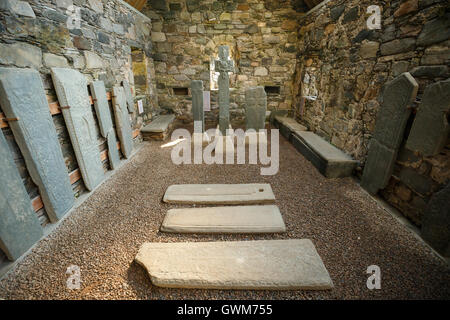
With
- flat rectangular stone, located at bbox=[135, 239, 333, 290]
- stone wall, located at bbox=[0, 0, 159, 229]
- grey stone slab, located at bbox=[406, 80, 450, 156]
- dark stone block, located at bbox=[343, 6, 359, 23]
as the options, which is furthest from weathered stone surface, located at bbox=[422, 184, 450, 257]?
stone wall, located at bbox=[0, 0, 159, 229]

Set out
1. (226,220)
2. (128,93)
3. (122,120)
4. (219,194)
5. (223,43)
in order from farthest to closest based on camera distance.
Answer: (223,43) → (128,93) → (122,120) → (219,194) → (226,220)

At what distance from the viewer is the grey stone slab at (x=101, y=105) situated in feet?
9.03

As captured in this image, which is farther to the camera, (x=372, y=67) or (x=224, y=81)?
(x=224, y=81)

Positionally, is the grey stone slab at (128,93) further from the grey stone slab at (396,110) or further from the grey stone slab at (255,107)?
the grey stone slab at (396,110)

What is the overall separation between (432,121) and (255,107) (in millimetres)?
3412

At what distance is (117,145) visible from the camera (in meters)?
3.50

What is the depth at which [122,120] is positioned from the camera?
3.46m

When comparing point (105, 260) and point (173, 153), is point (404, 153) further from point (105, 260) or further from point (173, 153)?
point (173, 153)

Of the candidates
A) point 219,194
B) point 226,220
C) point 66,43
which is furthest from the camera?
point 219,194

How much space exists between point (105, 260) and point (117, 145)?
7.41ft

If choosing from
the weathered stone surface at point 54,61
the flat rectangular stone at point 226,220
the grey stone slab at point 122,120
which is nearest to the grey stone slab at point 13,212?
the weathered stone surface at point 54,61

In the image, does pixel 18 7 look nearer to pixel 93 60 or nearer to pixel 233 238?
pixel 93 60

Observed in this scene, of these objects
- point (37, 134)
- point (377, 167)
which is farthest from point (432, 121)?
point (37, 134)
